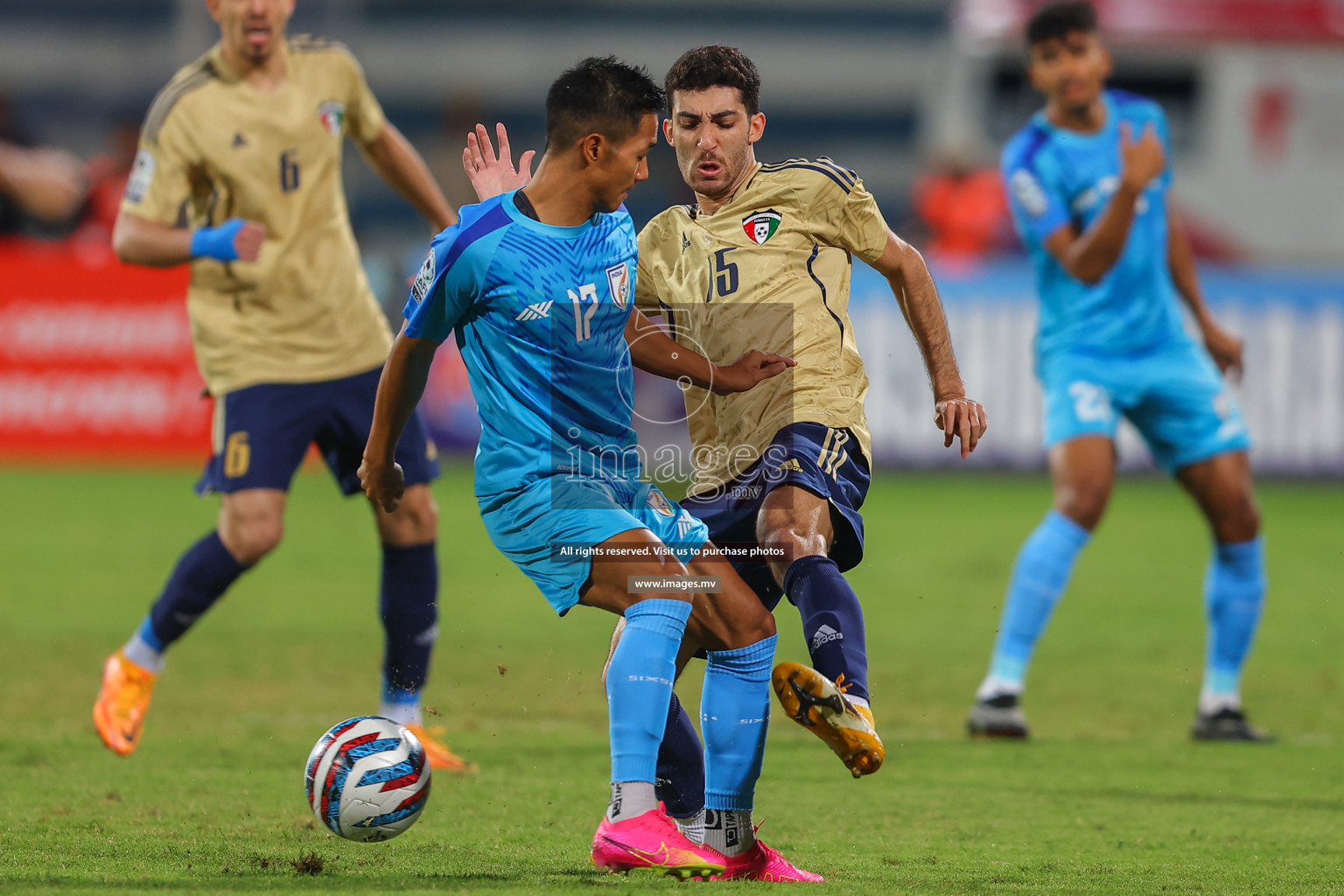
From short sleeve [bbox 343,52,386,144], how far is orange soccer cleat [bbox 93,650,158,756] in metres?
1.98

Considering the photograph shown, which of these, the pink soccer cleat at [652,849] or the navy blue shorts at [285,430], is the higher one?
the navy blue shorts at [285,430]

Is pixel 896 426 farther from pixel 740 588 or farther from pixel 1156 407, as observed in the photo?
pixel 740 588

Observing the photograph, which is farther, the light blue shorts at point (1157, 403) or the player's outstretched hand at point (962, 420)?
the light blue shorts at point (1157, 403)

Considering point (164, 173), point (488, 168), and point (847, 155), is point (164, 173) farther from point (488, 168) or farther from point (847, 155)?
point (847, 155)

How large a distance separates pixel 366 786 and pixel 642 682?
78 cm

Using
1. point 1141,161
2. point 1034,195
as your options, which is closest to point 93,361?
point 1034,195

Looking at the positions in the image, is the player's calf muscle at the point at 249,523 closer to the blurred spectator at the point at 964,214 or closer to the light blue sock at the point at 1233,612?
the light blue sock at the point at 1233,612

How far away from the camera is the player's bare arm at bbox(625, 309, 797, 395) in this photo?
4.45m

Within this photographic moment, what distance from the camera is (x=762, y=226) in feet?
15.3

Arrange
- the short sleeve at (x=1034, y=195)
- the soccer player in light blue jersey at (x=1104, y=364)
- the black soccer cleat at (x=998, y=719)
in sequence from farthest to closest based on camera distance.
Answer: the short sleeve at (x=1034, y=195), the soccer player in light blue jersey at (x=1104, y=364), the black soccer cleat at (x=998, y=719)

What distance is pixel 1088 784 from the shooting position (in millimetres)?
5652

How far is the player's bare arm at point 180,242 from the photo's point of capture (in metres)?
5.70

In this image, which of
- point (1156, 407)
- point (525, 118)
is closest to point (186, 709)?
point (1156, 407)

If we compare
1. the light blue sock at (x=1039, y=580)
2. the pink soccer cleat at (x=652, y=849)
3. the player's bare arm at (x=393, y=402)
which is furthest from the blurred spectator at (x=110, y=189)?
the pink soccer cleat at (x=652, y=849)
